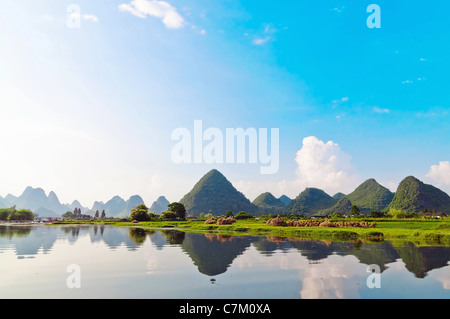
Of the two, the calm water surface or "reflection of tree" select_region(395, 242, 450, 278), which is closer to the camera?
the calm water surface

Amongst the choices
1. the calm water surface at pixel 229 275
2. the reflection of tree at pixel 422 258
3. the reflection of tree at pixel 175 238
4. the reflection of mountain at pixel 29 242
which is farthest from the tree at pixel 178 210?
the reflection of tree at pixel 422 258

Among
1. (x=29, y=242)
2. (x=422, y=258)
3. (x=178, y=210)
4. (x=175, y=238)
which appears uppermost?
(x=422, y=258)

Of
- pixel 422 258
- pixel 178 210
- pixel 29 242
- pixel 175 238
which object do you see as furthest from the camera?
pixel 178 210

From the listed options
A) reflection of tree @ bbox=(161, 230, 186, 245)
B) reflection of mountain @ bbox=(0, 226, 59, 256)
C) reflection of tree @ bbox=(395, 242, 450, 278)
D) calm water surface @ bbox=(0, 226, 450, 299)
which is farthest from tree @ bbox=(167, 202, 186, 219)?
reflection of tree @ bbox=(395, 242, 450, 278)

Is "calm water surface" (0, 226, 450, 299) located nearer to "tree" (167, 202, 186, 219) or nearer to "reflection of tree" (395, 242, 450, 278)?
"reflection of tree" (395, 242, 450, 278)

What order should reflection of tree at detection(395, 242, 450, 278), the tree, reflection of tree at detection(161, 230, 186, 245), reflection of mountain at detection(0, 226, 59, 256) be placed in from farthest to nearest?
the tree → reflection of tree at detection(161, 230, 186, 245) → reflection of mountain at detection(0, 226, 59, 256) → reflection of tree at detection(395, 242, 450, 278)

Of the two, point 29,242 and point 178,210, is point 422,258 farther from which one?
point 178,210

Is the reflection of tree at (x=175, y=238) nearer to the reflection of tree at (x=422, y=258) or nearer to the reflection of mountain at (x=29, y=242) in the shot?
the reflection of mountain at (x=29, y=242)

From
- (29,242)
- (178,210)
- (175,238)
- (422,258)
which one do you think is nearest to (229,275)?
(422,258)

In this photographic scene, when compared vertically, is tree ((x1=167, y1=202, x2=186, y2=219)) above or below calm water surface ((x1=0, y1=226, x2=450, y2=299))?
below

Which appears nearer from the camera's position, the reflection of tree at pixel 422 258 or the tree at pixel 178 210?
the reflection of tree at pixel 422 258

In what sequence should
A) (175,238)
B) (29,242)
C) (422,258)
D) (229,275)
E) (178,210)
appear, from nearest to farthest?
(229,275) < (422,258) < (29,242) < (175,238) < (178,210)
